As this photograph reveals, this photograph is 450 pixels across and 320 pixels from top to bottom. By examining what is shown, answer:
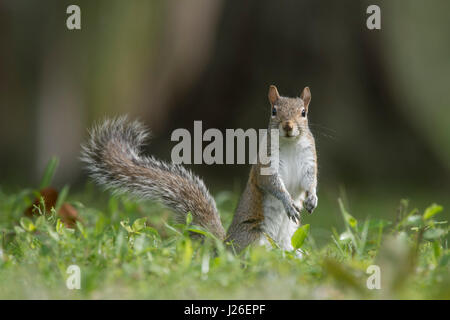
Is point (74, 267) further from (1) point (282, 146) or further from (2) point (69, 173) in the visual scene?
(2) point (69, 173)

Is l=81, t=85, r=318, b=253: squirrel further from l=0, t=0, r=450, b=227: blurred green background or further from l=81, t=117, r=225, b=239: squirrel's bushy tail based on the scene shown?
l=0, t=0, r=450, b=227: blurred green background

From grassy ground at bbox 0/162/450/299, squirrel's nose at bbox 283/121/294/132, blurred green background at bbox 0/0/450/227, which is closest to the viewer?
grassy ground at bbox 0/162/450/299

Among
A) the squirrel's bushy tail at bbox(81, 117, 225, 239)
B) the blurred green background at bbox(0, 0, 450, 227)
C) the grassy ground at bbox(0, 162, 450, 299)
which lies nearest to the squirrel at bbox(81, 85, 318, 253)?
the squirrel's bushy tail at bbox(81, 117, 225, 239)

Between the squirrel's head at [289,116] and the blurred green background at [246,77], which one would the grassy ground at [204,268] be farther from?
the blurred green background at [246,77]

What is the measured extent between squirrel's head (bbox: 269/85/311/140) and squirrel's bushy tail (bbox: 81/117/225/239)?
459mm

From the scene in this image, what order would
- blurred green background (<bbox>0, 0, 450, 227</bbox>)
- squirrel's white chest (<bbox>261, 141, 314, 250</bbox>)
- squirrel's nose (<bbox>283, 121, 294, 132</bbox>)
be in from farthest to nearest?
blurred green background (<bbox>0, 0, 450, 227</bbox>) < squirrel's white chest (<bbox>261, 141, 314, 250</bbox>) < squirrel's nose (<bbox>283, 121, 294, 132</bbox>)

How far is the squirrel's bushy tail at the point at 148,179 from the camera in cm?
296

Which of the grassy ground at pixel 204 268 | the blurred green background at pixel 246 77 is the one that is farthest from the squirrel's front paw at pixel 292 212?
the blurred green background at pixel 246 77

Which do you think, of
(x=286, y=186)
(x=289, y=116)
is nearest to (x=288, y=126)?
(x=289, y=116)

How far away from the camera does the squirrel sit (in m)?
2.87

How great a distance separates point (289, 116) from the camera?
2850 millimetres

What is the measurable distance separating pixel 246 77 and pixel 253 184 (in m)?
3.72
